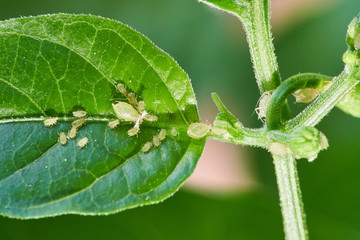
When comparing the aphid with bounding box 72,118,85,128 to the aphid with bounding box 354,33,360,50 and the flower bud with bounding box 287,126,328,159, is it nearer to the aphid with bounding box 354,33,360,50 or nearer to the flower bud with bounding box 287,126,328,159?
the flower bud with bounding box 287,126,328,159

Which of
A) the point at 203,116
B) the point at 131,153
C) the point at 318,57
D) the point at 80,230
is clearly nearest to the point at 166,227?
the point at 80,230

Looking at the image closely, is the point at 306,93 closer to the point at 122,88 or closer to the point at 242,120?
the point at 122,88

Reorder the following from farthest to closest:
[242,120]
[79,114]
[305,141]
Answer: [242,120]
[79,114]
[305,141]

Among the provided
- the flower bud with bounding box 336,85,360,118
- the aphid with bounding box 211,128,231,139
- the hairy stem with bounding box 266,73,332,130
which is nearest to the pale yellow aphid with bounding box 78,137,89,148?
the aphid with bounding box 211,128,231,139

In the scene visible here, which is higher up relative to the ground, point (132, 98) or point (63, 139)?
point (132, 98)

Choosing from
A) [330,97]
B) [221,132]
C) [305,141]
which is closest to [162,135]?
[221,132]

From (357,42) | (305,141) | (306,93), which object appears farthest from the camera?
(306,93)

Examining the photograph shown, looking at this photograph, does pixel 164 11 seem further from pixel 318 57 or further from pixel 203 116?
pixel 318 57
